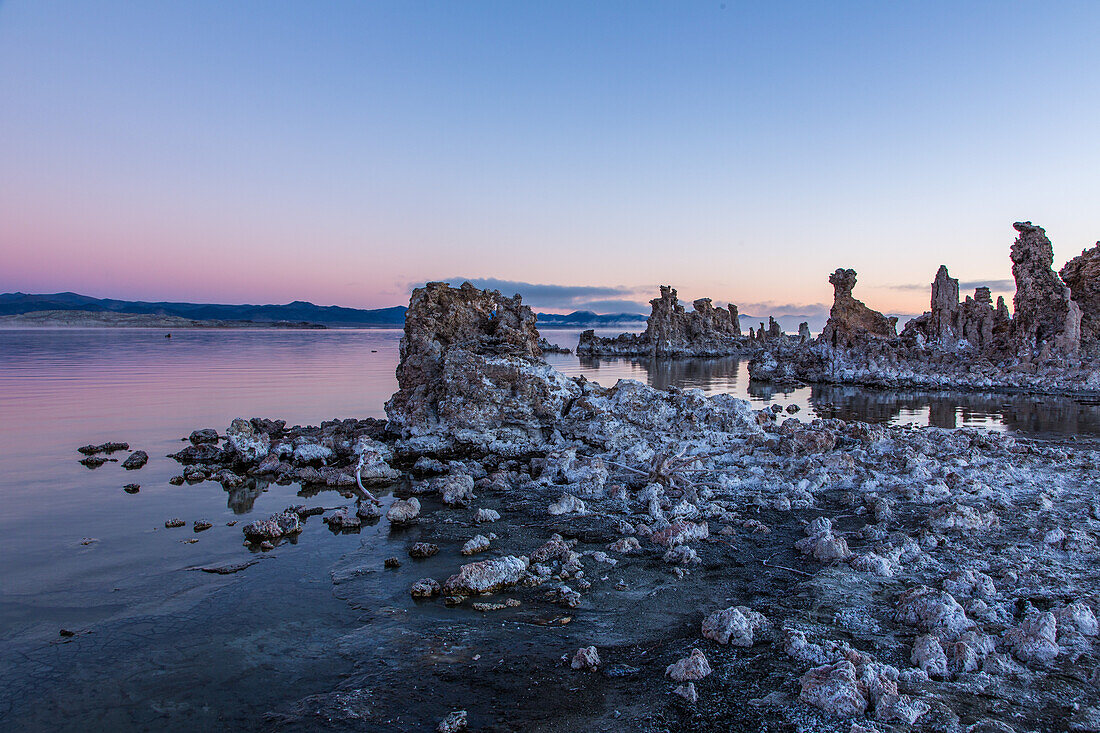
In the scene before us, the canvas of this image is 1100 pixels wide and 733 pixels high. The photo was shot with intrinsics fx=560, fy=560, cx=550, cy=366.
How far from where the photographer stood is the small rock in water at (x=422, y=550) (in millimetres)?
8500

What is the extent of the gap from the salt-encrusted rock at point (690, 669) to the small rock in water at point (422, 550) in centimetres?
437

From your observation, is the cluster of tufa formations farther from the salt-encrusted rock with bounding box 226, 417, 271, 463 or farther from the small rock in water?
the salt-encrusted rock with bounding box 226, 417, 271, 463

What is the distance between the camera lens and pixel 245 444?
14195 millimetres

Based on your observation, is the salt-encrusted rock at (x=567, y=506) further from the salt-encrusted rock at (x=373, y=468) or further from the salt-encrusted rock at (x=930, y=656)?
the salt-encrusted rock at (x=930, y=656)

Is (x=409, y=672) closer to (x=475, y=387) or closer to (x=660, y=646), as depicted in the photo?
(x=660, y=646)

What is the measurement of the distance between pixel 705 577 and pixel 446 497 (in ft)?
18.0

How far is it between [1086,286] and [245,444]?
154 feet

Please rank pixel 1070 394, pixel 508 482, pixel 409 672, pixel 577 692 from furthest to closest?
1. pixel 1070 394
2. pixel 508 482
3. pixel 409 672
4. pixel 577 692

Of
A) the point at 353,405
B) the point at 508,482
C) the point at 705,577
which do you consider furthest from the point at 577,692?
the point at 353,405

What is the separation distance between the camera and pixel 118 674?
220 inches

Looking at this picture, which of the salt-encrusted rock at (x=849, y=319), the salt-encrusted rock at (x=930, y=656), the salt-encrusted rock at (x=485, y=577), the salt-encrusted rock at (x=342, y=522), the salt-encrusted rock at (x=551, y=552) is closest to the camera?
the salt-encrusted rock at (x=930, y=656)

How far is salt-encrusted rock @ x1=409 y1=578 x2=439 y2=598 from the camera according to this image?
23.4 feet

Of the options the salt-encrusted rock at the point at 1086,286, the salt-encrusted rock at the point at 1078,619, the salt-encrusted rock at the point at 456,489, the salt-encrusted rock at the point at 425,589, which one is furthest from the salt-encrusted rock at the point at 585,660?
the salt-encrusted rock at the point at 1086,286

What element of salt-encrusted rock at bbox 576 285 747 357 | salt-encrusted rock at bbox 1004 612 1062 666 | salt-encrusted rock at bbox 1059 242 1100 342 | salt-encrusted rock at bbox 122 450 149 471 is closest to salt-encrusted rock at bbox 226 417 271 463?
salt-encrusted rock at bbox 122 450 149 471
